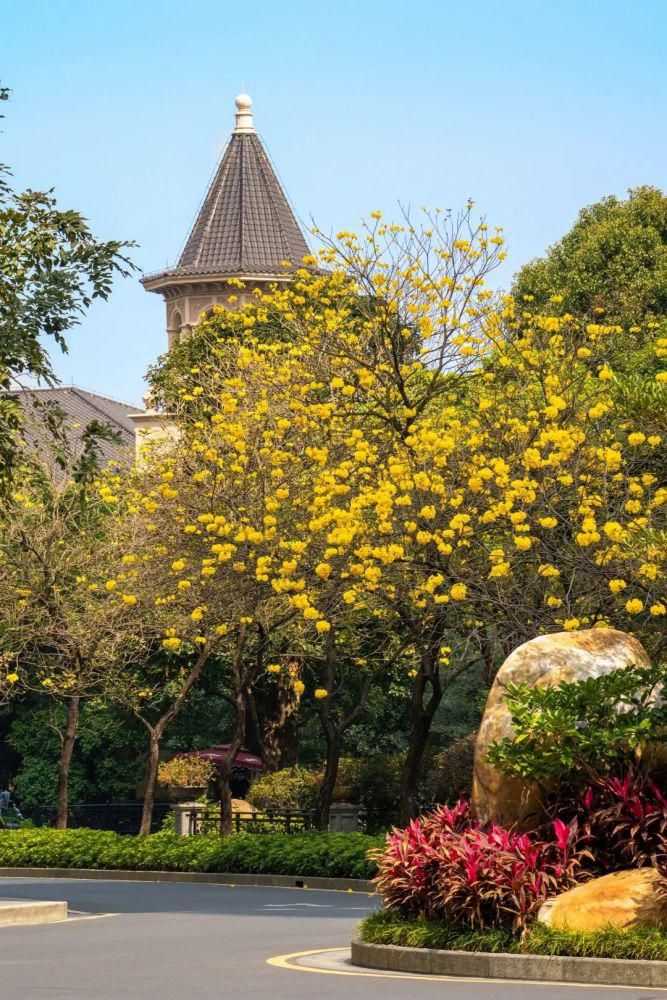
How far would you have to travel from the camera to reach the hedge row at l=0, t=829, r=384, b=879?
28953mm

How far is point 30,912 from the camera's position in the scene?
71.2 ft

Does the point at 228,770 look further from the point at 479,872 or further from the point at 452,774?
the point at 479,872

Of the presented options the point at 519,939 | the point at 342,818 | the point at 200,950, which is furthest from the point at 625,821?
the point at 342,818

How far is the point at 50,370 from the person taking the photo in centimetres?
2105

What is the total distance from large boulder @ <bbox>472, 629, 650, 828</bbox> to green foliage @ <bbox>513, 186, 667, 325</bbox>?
30530mm

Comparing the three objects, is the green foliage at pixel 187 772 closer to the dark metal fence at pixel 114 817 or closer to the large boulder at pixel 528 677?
the dark metal fence at pixel 114 817

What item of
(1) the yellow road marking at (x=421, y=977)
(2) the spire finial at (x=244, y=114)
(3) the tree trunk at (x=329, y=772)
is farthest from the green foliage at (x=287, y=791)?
(2) the spire finial at (x=244, y=114)

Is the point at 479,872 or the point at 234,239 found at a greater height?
the point at 234,239

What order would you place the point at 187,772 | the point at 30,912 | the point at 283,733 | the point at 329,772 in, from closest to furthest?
the point at 30,912 < the point at 329,772 < the point at 187,772 < the point at 283,733

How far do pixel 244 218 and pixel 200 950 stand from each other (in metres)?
52.3

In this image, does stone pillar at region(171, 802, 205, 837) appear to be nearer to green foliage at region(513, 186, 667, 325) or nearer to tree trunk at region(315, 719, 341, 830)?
tree trunk at region(315, 719, 341, 830)

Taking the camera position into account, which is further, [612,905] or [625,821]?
[625,821]

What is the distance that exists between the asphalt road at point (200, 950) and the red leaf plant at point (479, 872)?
941mm

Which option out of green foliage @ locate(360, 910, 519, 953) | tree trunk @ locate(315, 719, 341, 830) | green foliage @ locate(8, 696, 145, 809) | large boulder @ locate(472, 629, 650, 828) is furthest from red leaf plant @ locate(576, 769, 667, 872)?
green foliage @ locate(8, 696, 145, 809)
